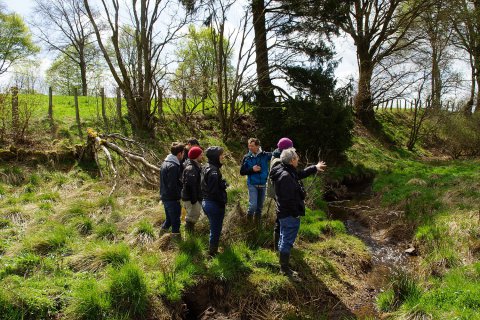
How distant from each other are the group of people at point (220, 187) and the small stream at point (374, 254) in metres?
1.40

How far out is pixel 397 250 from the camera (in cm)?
812

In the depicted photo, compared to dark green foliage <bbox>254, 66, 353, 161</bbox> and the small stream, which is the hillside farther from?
dark green foliage <bbox>254, 66, 353, 161</bbox>

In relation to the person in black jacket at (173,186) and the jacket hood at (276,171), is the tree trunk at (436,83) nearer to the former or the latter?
the jacket hood at (276,171)

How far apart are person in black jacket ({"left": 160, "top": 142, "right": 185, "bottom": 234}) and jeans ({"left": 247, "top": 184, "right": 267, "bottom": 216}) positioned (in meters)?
1.47

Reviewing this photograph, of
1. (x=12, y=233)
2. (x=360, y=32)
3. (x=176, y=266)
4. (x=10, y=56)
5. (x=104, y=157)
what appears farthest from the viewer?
(x=10, y=56)

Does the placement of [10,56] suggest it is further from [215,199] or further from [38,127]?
[215,199]

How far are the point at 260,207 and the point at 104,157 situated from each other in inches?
239

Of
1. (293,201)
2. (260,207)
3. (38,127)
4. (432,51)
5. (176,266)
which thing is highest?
(432,51)

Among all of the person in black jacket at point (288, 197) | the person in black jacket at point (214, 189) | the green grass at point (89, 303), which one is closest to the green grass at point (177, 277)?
the person in black jacket at point (214, 189)

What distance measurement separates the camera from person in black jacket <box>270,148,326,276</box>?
5664mm

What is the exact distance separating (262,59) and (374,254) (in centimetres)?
1002

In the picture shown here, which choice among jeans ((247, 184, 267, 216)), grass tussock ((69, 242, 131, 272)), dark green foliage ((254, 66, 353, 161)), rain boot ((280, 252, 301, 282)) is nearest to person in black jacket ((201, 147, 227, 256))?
rain boot ((280, 252, 301, 282))

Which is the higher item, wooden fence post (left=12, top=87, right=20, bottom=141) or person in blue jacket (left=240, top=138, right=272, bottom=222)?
wooden fence post (left=12, top=87, right=20, bottom=141)

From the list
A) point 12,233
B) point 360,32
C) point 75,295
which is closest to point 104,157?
point 12,233
